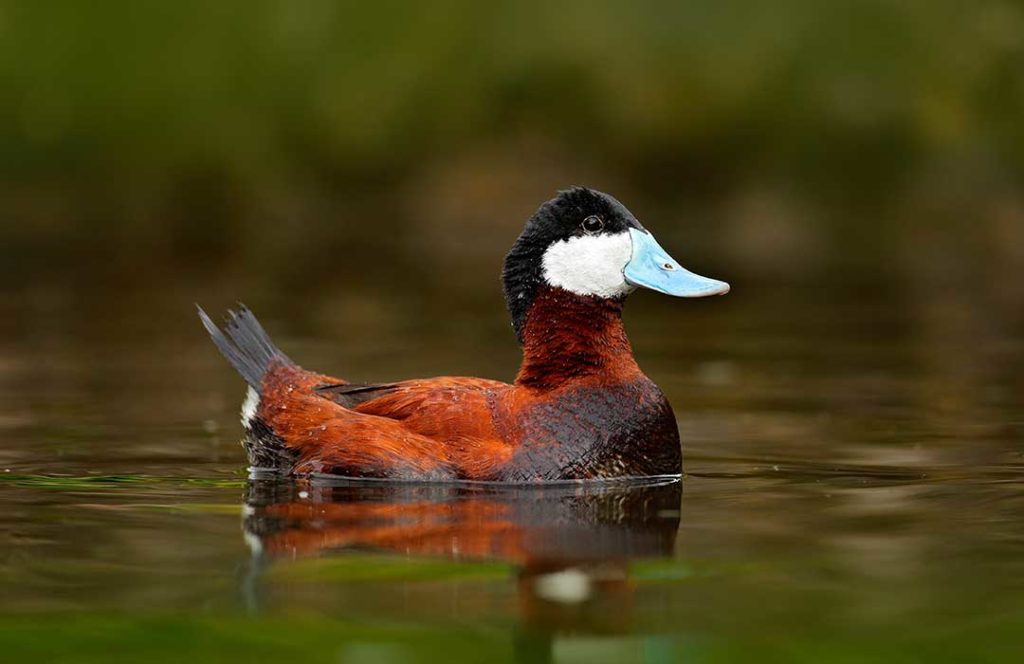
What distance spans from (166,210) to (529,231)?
18812 millimetres

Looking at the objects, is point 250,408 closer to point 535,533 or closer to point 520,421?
point 520,421

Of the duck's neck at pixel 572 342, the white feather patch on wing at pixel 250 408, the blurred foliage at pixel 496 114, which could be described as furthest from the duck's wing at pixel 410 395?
the blurred foliage at pixel 496 114

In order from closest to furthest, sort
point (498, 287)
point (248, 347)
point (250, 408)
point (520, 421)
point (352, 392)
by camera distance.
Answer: point (520, 421)
point (352, 392)
point (250, 408)
point (248, 347)
point (498, 287)

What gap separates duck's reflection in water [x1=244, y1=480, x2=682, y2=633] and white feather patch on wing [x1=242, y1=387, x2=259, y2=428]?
60 centimetres

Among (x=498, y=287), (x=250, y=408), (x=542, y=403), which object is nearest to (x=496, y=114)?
(x=498, y=287)

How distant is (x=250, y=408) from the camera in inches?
306

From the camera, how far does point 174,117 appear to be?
26.8m

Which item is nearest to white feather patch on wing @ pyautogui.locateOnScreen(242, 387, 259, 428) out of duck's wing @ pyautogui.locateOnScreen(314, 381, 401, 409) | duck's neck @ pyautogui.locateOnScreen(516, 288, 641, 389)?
duck's wing @ pyautogui.locateOnScreen(314, 381, 401, 409)

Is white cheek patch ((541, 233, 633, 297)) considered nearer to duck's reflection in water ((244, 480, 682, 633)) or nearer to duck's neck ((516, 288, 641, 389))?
duck's neck ((516, 288, 641, 389))

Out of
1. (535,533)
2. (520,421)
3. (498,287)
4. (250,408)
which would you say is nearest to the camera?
(535,533)

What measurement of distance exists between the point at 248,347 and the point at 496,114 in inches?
746

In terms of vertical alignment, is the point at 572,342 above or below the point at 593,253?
below

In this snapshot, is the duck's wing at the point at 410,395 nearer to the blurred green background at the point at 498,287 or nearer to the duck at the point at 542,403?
the duck at the point at 542,403

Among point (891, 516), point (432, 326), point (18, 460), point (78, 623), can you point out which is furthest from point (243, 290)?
point (78, 623)
